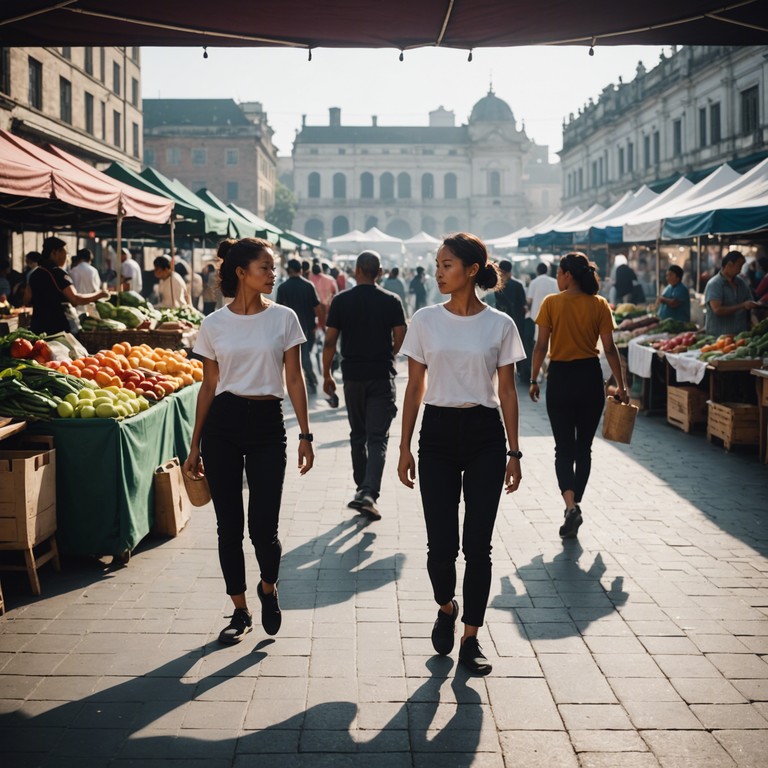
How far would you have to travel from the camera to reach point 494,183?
326 feet

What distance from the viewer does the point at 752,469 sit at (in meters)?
8.84

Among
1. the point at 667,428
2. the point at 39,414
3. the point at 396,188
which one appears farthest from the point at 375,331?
the point at 396,188

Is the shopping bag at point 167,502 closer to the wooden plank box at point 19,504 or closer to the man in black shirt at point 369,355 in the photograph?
the wooden plank box at point 19,504

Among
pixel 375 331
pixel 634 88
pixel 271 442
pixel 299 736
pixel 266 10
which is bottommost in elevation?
pixel 299 736

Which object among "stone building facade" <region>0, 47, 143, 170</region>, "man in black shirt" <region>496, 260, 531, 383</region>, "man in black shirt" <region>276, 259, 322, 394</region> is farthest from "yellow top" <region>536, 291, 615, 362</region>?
"stone building facade" <region>0, 47, 143, 170</region>

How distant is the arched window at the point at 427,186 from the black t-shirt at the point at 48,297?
304ft

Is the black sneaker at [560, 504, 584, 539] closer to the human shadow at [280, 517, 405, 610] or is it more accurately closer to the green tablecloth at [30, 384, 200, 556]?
the human shadow at [280, 517, 405, 610]

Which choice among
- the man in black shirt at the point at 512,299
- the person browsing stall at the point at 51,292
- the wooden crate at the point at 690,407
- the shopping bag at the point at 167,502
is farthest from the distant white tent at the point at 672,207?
the shopping bag at the point at 167,502

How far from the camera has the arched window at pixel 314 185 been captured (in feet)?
328

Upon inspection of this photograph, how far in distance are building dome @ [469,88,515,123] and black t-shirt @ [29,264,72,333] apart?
9399cm

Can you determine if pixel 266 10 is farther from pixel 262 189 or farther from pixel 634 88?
pixel 262 189

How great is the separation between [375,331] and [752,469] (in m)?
4.12

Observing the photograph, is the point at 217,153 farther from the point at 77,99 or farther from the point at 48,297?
the point at 48,297

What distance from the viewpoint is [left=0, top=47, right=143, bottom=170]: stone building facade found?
27500 mm
